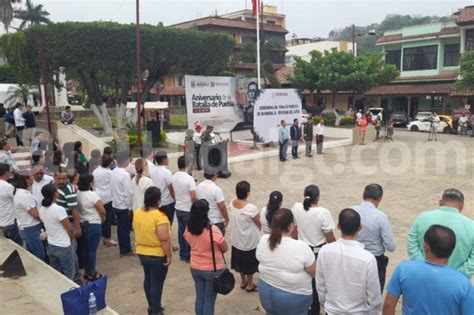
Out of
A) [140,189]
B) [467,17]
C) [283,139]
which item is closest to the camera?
A: [140,189]

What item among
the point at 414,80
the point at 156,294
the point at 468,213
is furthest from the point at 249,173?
the point at 414,80

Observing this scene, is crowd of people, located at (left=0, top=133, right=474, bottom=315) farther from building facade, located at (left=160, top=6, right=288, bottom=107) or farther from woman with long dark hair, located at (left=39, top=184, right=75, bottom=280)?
building facade, located at (left=160, top=6, right=288, bottom=107)

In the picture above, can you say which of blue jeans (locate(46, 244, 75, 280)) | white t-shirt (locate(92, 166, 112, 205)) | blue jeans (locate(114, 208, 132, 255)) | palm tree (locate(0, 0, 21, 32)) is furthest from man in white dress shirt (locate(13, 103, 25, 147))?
palm tree (locate(0, 0, 21, 32))

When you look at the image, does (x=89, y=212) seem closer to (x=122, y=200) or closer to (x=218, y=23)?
(x=122, y=200)

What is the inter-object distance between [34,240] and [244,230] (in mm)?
2810

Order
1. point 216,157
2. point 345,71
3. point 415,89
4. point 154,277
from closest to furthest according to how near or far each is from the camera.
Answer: point 154,277 < point 216,157 < point 345,71 < point 415,89

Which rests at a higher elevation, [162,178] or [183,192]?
[162,178]

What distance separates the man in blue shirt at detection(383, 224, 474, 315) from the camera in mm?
2498

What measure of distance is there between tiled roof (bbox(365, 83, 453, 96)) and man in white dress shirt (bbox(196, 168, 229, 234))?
31477 millimetres

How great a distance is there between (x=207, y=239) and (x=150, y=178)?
2846 mm

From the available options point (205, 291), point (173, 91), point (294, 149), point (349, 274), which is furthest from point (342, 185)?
point (173, 91)

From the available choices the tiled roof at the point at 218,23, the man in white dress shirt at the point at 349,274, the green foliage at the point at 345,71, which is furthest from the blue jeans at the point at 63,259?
the tiled roof at the point at 218,23

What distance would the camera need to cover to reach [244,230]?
4918 millimetres

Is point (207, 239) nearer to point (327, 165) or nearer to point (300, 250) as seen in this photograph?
point (300, 250)
